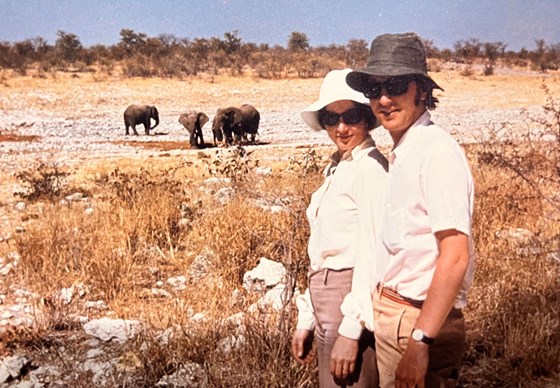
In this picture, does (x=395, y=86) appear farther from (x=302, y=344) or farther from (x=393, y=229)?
(x=302, y=344)

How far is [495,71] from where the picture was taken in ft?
98.0

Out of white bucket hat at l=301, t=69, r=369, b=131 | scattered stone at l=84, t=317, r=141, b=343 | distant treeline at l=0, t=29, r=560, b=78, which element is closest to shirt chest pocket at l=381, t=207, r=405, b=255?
white bucket hat at l=301, t=69, r=369, b=131

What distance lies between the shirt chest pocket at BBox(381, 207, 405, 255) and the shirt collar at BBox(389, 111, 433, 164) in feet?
0.53

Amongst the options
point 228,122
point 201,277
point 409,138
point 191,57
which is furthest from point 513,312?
point 191,57

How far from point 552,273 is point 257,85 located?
22677mm

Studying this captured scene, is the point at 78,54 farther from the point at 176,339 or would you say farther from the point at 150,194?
the point at 176,339

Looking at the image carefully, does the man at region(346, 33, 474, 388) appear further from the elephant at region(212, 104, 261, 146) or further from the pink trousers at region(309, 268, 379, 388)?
the elephant at region(212, 104, 261, 146)

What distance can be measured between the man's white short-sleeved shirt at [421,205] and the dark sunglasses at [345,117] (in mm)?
322

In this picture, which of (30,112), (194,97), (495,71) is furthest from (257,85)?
(495,71)

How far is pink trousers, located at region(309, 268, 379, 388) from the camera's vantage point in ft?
6.66

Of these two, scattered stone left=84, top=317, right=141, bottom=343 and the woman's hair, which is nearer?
the woman's hair

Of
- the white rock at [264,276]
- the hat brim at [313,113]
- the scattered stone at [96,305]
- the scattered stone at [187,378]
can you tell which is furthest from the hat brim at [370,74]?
the scattered stone at [96,305]

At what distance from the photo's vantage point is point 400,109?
1818 millimetres

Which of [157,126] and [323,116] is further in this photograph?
[157,126]
